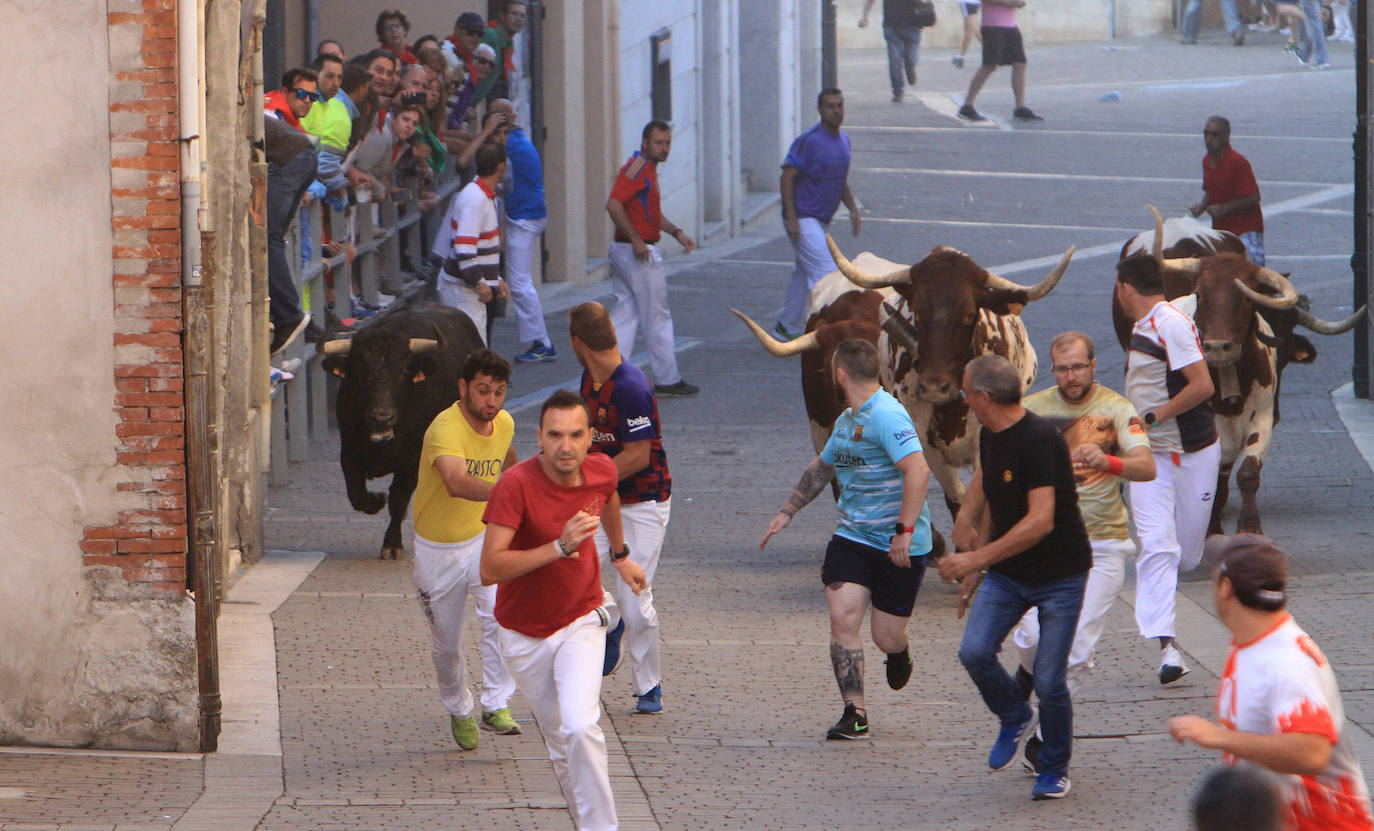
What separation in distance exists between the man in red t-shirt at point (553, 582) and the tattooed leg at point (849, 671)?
180 cm

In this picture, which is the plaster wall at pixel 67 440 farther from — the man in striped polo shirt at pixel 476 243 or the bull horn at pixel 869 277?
the man in striped polo shirt at pixel 476 243

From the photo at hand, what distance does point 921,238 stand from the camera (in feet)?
88.1

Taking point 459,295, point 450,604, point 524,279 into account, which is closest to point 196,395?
point 450,604

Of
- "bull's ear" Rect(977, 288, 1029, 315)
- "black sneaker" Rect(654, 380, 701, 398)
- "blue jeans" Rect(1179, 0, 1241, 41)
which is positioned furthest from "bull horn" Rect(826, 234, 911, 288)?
"blue jeans" Rect(1179, 0, 1241, 41)

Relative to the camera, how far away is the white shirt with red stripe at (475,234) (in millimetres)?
16016

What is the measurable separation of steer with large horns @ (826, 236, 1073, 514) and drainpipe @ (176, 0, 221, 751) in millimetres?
4335

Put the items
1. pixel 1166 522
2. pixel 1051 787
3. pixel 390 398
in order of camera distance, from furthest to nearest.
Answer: pixel 390 398 → pixel 1166 522 → pixel 1051 787

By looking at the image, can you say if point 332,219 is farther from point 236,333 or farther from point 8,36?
point 8,36

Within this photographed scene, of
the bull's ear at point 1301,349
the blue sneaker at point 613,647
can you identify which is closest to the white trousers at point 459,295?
the bull's ear at point 1301,349

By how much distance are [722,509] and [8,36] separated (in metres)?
7.02

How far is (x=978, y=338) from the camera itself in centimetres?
1150

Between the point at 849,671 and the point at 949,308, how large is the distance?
11.1ft

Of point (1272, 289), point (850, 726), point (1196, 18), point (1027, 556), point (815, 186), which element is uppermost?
point (1196, 18)

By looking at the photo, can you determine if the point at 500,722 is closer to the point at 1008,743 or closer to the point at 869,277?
the point at 1008,743
